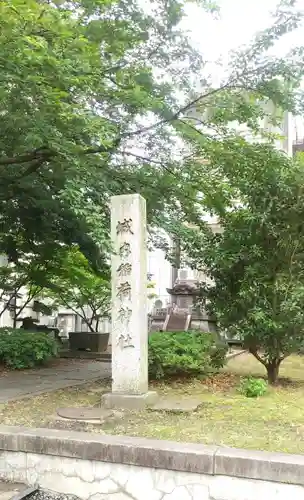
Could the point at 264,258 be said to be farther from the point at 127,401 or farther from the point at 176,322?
the point at 176,322

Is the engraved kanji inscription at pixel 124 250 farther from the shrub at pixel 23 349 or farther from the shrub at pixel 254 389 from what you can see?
the shrub at pixel 23 349

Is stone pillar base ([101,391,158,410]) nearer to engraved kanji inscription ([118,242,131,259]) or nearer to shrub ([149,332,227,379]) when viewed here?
shrub ([149,332,227,379])

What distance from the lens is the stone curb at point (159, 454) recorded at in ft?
13.6

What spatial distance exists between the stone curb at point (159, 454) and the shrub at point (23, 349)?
5.83 meters

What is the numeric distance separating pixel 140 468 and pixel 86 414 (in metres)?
1.51

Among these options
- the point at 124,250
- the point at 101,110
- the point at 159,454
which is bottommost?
the point at 159,454

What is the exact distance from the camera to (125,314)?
6641 mm

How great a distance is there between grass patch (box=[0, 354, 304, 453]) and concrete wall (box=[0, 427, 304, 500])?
40 centimetres

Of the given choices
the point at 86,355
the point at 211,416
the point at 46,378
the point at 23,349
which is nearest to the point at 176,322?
the point at 86,355

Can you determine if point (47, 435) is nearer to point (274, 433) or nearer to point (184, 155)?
point (274, 433)

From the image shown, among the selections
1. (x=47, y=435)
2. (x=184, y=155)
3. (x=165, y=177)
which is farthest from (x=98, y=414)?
(x=184, y=155)

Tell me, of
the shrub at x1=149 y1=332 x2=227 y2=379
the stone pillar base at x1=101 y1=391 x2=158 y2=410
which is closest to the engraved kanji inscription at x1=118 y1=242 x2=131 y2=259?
the stone pillar base at x1=101 y1=391 x2=158 y2=410

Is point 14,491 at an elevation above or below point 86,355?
below

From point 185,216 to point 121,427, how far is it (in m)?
5.09
